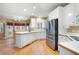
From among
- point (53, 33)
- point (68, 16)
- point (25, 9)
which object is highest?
point (25, 9)

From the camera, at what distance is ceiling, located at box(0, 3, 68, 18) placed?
182 centimetres

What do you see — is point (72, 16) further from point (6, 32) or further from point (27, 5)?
point (6, 32)

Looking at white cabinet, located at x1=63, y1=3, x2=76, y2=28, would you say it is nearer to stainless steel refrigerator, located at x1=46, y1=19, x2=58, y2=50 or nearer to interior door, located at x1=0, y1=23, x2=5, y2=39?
stainless steel refrigerator, located at x1=46, y1=19, x2=58, y2=50

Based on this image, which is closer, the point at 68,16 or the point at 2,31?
the point at 2,31

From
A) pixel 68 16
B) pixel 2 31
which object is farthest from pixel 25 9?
pixel 68 16

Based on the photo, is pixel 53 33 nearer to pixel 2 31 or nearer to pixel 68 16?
pixel 68 16

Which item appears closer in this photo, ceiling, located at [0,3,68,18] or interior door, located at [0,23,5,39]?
ceiling, located at [0,3,68,18]

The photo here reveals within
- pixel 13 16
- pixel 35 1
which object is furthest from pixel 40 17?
pixel 13 16

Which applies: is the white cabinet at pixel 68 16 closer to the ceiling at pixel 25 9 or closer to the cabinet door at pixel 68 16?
the cabinet door at pixel 68 16

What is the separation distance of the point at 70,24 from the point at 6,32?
1302 mm

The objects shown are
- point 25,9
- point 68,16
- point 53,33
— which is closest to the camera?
point 25,9

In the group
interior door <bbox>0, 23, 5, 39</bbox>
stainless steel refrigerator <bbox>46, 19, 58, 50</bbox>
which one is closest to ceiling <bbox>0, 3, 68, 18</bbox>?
interior door <bbox>0, 23, 5, 39</bbox>

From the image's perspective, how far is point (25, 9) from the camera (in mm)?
1917

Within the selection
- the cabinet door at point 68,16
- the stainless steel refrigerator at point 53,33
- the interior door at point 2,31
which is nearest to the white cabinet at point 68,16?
the cabinet door at point 68,16
